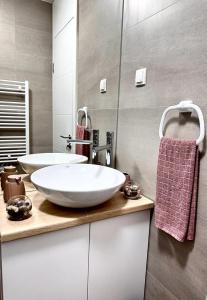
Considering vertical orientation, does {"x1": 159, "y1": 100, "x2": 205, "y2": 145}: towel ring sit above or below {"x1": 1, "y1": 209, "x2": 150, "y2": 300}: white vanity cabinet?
above

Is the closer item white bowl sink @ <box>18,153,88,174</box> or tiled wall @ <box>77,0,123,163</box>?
white bowl sink @ <box>18,153,88,174</box>

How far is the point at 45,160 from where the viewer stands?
50.1 inches

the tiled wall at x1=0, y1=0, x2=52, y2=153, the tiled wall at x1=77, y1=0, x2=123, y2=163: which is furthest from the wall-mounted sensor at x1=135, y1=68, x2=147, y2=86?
the tiled wall at x1=0, y1=0, x2=52, y2=153

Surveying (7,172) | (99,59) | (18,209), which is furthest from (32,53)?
(18,209)

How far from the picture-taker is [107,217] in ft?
3.20

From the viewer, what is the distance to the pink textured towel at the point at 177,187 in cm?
87

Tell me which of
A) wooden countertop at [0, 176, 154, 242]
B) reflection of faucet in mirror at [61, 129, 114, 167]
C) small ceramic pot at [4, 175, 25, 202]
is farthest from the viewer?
reflection of faucet in mirror at [61, 129, 114, 167]

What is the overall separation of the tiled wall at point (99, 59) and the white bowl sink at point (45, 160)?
246 mm

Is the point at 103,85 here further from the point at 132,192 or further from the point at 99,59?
the point at 132,192

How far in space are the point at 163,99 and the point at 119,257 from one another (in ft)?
2.77

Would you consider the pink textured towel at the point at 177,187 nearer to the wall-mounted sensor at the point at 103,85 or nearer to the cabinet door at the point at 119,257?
the cabinet door at the point at 119,257

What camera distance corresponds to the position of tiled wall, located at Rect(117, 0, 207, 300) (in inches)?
34.1

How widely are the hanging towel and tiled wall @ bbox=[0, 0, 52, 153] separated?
28 cm

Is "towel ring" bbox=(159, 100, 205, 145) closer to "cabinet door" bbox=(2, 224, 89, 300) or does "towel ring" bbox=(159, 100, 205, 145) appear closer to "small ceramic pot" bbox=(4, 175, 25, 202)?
"cabinet door" bbox=(2, 224, 89, 300)
